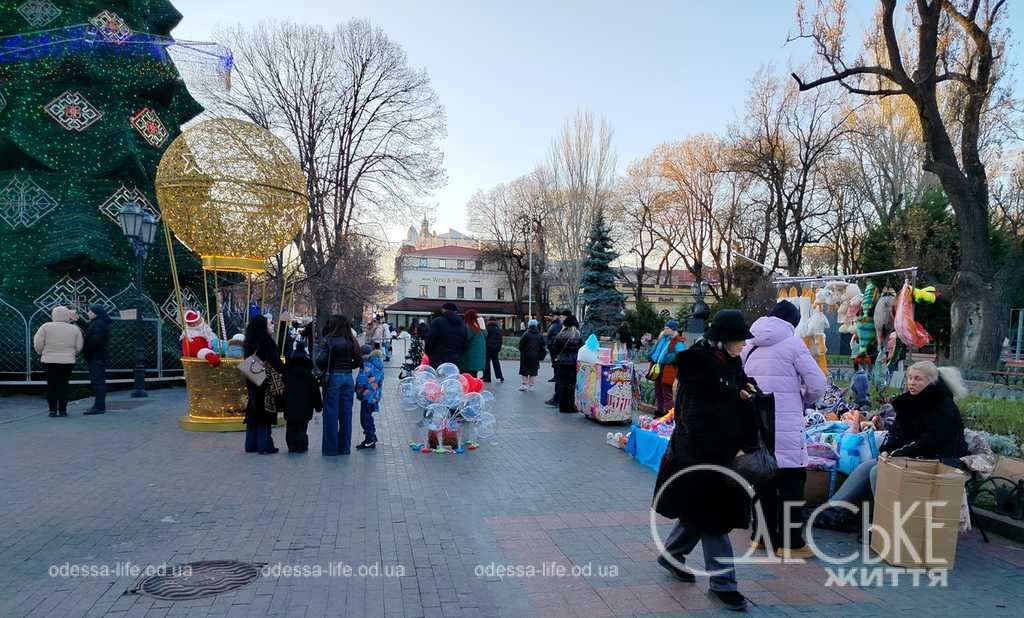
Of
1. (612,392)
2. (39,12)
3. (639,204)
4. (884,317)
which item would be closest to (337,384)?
(612,392)

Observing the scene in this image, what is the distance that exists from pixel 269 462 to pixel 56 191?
34.4 feet

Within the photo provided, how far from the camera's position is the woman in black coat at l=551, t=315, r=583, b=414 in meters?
12.2

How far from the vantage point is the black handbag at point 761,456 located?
396cm

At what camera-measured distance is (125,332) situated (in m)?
14.6

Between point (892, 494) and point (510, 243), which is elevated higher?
point (510, 243)

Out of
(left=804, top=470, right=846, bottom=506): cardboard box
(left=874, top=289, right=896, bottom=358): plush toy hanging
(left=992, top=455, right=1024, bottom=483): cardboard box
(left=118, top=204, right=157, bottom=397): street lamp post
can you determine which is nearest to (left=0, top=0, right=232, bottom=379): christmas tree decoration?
(left=118, top=204, right=157, bottom=397): street lamp post

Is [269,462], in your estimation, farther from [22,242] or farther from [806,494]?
[22,242]

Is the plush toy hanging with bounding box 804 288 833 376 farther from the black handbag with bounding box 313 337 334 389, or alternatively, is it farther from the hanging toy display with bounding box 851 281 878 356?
the black handbag with bounding box 313 337 334 389

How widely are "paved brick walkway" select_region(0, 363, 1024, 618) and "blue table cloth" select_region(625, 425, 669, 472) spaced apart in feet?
0.62

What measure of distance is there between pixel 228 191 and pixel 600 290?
1886cm

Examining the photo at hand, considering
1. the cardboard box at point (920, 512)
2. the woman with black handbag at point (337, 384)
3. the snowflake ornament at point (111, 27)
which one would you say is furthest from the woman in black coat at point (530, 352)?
the cardboard box at point (920, 512)

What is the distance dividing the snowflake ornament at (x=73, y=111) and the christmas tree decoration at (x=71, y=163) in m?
0.02

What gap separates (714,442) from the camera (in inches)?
155

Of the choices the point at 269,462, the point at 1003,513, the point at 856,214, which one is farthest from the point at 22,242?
the point at 856,214
